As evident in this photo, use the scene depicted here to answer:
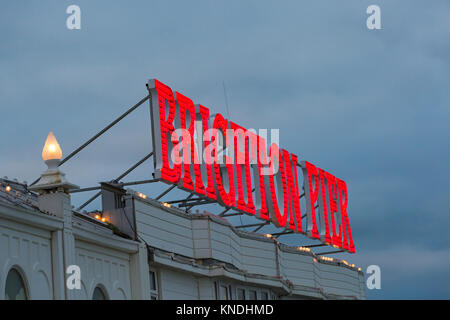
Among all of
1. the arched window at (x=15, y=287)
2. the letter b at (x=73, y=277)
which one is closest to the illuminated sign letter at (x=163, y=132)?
the letter b at (x=73, y=277)

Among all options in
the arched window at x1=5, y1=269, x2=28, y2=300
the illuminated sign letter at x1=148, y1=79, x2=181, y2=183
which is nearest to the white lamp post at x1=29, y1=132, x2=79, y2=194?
the arched window at x1=5, y1=269, x2=28, y2=300

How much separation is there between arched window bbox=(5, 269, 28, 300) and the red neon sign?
11.7 meters

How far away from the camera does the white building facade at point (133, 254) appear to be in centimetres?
2808

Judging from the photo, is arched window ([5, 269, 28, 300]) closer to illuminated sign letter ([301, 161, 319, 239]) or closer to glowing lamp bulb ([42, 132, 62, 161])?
glowing lamp bulb ([42, 132, 62, 161])

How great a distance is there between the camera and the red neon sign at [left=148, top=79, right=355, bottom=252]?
40438mm

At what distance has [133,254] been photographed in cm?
3422

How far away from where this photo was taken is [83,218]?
3416 cm

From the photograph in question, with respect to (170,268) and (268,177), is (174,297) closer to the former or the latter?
(170,268)

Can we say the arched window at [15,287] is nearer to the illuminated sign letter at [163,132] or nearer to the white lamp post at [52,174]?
the white lamp post at [52,174]
